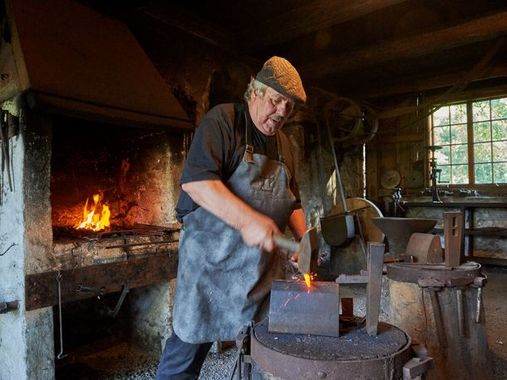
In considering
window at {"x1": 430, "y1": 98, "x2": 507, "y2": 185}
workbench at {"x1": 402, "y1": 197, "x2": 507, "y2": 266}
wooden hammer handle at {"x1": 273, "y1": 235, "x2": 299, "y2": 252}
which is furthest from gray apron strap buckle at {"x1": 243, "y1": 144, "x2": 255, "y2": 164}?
window at {"x1": 430, "y1": 98, "x2": 507, "y2": 185}

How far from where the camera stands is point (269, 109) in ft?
6.23

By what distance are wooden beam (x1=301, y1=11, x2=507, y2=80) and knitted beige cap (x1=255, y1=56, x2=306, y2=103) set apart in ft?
9.23

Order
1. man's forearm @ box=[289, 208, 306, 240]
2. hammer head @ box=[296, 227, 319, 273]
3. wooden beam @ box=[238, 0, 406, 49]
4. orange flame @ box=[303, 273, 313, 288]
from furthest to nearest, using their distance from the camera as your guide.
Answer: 1. wooden beam @ box=[238, 0, 406, 49]
2. man's forearm @ box=[289, 208, 306, 240]
3. orange flame @ box=[303, 273, 313, 288]
4. hammer head @ box=[296, 227, 319, 273]

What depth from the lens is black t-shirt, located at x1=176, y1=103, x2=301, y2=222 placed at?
1.71 m

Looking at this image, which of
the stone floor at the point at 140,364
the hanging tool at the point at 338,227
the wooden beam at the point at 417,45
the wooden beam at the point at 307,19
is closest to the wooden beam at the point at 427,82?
the wooden beam at the point at 417,45

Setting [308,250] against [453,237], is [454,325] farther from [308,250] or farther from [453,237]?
[308,250]

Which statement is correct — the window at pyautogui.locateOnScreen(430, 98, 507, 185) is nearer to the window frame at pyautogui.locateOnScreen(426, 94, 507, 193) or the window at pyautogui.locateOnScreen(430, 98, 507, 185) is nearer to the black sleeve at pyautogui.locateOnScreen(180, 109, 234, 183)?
the window frame at pyautogui.locateOnScreen(426, 94, 507, 193)

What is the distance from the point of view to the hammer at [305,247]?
1364 mm

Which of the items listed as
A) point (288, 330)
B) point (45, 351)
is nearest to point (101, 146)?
point (45, 351)

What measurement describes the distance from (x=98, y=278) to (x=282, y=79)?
1693 millimetres

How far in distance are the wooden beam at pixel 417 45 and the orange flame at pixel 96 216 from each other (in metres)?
2.94

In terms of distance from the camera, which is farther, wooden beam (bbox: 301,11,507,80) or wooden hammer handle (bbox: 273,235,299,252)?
wooden beam (bbox: 301,11,507,80)

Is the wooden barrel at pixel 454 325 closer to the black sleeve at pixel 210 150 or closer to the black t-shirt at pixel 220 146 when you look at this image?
the black t-shirt at pixel 220 146

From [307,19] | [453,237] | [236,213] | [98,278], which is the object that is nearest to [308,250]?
[236,213]
